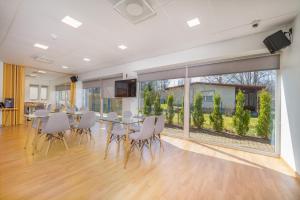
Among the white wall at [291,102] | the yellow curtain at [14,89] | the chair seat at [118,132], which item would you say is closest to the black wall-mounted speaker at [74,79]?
the yellow curtain at [14,89]

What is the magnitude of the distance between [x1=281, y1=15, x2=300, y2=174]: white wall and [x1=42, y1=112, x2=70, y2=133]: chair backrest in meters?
4.31

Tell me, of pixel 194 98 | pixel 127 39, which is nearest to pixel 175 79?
pixel 194 98

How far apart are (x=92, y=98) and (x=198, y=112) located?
5565 millimetres

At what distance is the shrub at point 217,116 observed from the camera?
3.89 m

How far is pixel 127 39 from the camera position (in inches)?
138

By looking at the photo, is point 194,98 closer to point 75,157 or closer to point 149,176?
point 149,176

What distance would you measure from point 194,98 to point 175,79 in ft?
2.84

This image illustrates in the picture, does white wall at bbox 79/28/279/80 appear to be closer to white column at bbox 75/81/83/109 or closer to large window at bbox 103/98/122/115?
large window at bbox 103/98/122/115

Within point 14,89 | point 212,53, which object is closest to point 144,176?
point 212,53

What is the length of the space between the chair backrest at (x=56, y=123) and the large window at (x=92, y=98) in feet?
13.6

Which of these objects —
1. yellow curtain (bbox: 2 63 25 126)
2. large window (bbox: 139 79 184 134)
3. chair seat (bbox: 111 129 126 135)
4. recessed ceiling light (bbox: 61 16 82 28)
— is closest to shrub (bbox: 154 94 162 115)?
large window (bbox: 139 79 184 134)

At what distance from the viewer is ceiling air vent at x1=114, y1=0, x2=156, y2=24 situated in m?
2.16

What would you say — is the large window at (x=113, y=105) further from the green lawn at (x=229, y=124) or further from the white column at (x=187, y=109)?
the white column at (x=187, y=109)

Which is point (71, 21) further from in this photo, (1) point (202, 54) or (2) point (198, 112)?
(2) point (198, 112)
